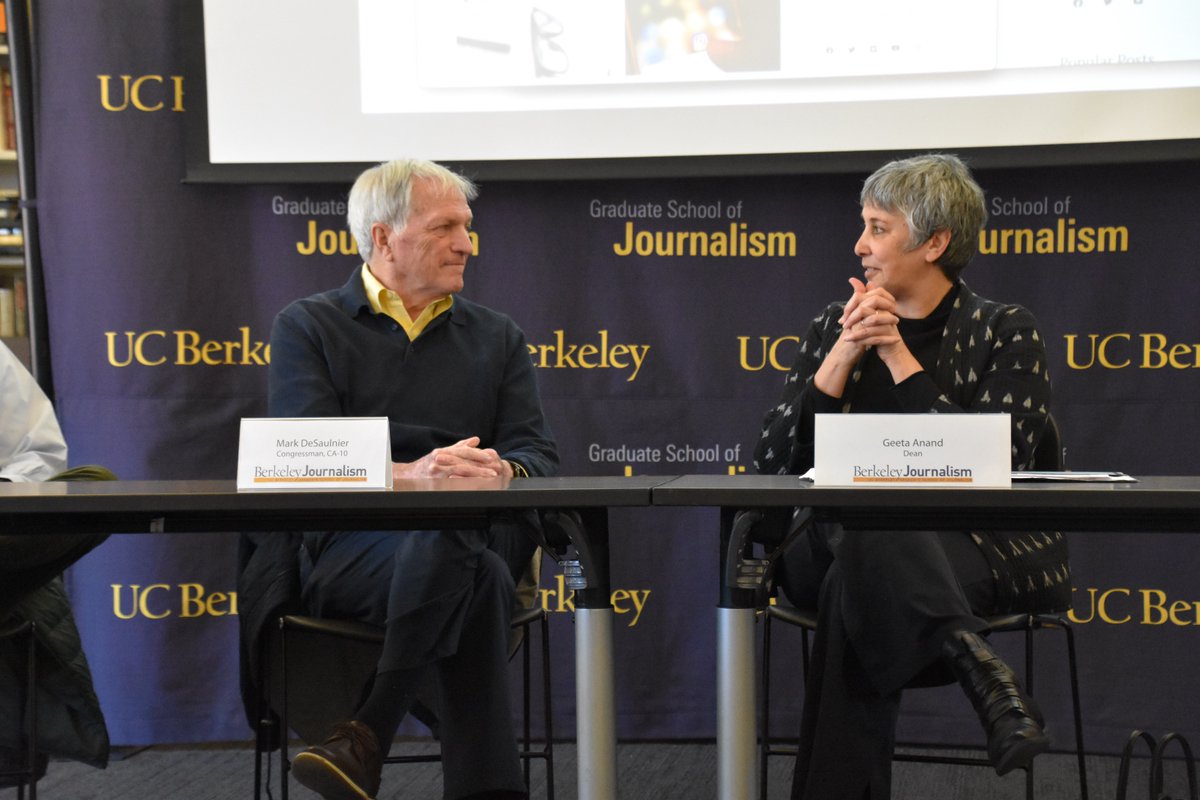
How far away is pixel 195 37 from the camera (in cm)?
317

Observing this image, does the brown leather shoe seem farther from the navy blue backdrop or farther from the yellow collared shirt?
the navy blue backdrop

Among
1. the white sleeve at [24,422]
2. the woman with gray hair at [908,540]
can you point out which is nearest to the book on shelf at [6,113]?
the white sleeve at [24,422]

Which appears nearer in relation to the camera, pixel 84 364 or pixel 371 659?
pixel 371 659

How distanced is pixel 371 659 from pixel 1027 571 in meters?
1.23

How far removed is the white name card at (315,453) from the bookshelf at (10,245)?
2.22 meters

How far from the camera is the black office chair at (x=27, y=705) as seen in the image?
6.95ft

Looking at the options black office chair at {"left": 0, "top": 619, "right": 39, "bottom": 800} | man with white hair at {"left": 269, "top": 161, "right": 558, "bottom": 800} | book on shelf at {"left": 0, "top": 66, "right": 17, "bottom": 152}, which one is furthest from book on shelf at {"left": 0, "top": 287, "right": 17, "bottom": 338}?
black office chair at {"left": 0, "top": 619, "right": 39, "bottom": 800}

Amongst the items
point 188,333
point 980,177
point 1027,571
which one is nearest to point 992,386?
point 1027,571

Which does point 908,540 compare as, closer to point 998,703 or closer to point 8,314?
point 998,703

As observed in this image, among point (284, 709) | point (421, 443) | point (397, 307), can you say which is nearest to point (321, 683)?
point (284, 709)

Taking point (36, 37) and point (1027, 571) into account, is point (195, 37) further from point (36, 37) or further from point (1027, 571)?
point (1027, 571)

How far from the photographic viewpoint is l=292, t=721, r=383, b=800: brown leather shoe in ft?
5.86

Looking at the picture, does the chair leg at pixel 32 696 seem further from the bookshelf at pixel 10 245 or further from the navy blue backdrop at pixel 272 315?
the bookshelf at pixel 10 245

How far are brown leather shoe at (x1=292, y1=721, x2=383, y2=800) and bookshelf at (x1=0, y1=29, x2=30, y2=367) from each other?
220cm
